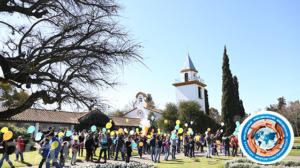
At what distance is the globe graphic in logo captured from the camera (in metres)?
7.42

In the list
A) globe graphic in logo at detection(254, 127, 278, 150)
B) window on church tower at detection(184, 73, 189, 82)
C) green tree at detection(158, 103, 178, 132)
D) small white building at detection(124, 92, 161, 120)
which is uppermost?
window on church tower at detection(184, 73, 189, 82)

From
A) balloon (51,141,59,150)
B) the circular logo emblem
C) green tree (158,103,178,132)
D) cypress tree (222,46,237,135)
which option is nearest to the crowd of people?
balloon (51,141,59,150)

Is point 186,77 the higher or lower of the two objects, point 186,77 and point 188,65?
the lower

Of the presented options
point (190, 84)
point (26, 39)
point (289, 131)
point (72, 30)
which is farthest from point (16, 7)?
point (190, 84)

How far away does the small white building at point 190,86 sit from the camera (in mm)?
49469

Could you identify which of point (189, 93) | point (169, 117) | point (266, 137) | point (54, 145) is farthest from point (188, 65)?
point (54, 145)

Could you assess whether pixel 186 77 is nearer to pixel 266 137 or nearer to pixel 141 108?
pixel 141 108

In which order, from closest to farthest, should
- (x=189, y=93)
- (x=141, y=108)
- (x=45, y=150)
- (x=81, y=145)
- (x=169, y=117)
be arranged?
(x=45, y=150)
(x=81, y=145)
(x=169, y=117)
(x=189, y=93)
(x=141, y=108)

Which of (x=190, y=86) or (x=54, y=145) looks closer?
(x=54, y=145)

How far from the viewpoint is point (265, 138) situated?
7.55 metres

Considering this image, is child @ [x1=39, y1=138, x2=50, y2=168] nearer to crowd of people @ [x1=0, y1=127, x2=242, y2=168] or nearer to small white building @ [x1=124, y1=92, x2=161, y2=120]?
crowd of people @ [x1=0, y1=127, x2=242, y2=168]

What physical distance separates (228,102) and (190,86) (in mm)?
10169

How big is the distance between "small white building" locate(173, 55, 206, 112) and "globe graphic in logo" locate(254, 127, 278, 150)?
137 ft

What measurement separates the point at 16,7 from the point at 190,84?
152 ft
